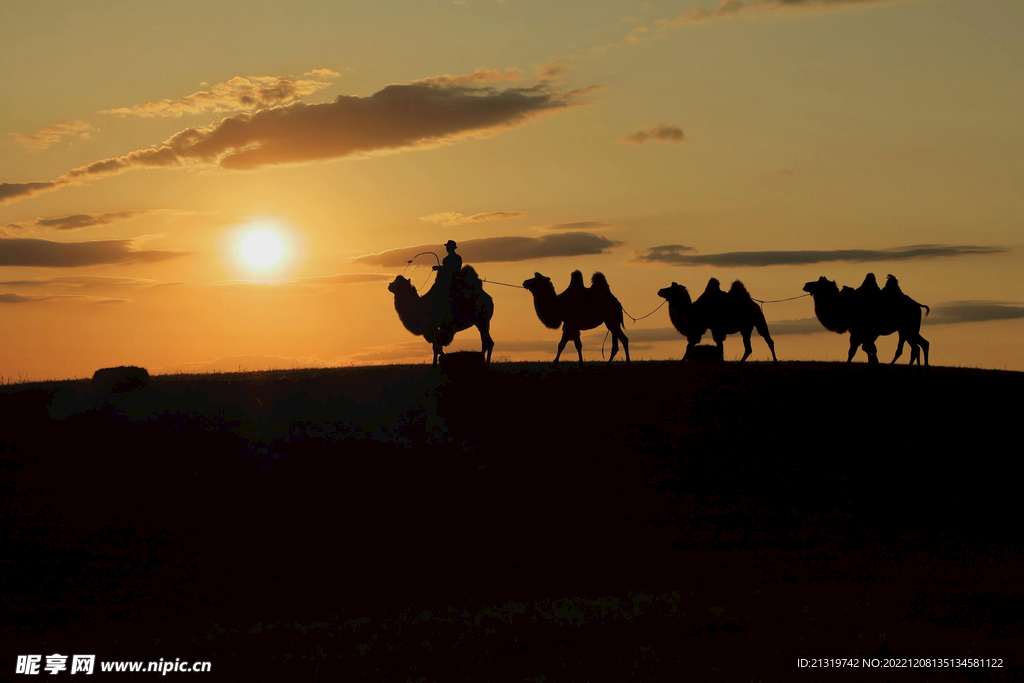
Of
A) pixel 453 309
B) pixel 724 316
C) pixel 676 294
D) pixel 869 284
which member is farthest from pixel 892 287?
pixel 453 309

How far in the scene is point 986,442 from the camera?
2470 cm

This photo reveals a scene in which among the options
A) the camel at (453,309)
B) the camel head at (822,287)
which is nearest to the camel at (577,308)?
the camel at (453,309)

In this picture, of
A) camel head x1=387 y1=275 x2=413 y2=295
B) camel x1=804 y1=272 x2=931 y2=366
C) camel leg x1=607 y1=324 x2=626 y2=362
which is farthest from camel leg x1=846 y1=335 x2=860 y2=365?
camel head x1=387 y1=275 x2=413 y2=295

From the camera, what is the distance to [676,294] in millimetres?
31047

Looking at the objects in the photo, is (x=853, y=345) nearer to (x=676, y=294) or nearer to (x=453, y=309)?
(x=676, y=294)

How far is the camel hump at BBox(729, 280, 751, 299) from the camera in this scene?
2969 cm

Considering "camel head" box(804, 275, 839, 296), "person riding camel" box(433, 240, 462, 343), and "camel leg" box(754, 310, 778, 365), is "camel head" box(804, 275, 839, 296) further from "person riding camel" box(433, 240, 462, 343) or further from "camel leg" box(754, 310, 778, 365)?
"person riding camel" box(433, 240, 462, 343)

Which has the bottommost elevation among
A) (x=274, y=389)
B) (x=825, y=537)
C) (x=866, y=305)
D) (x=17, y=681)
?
(x=17, y=681)

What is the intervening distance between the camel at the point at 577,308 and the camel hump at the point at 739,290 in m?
3.44

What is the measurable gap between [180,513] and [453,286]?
10.9 m

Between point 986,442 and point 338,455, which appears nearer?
point 338,455

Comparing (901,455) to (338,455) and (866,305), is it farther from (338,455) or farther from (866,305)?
(338,455)

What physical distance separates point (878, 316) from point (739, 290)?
416 cm

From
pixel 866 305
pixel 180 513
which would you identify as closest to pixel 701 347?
pixel 866 305
